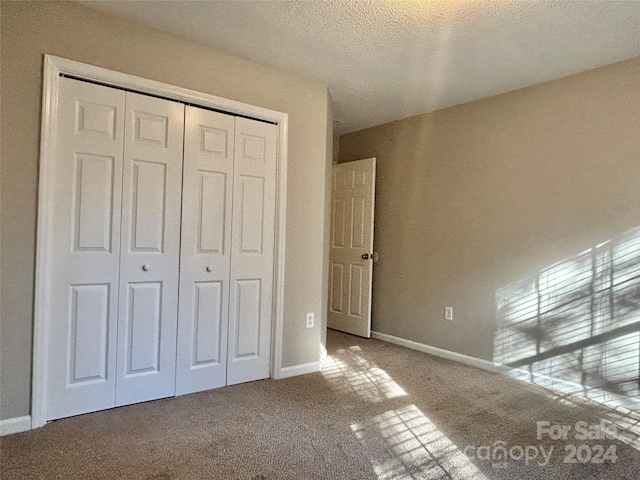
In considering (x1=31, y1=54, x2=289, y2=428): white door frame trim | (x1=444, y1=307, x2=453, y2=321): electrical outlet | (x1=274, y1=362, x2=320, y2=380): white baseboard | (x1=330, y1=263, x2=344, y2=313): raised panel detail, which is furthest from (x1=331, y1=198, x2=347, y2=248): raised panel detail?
(x1=31, y1=54, x2=289, y2=428): white door frame trim

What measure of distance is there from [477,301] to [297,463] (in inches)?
87.8

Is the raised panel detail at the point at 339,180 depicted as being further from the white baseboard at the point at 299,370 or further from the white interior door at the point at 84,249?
the white interior door at the point at 84,249

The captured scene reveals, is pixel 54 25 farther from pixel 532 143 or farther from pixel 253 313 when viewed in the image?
pixel 532 143

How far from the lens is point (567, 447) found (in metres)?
2.10

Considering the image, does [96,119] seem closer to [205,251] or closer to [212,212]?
[212,212]

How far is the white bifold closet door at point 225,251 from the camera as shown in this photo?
267cm

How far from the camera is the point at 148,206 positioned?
2510 mm

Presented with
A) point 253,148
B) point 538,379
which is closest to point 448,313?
point 538,379

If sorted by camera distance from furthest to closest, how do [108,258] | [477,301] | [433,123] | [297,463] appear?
[433,123] → [477,301] → [108,258] → [297,463]

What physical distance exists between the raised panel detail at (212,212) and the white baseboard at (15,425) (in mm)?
1280

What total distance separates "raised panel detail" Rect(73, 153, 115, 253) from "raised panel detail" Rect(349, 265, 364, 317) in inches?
103

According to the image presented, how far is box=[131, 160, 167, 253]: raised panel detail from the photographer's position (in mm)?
2467

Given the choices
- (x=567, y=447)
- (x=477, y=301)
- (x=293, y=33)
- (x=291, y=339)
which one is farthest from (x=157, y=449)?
(x=477, y=301)

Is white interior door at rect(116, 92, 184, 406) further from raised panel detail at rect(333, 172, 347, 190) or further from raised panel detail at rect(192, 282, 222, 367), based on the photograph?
raised panel detail at rect(333, 172, 347, 190)
